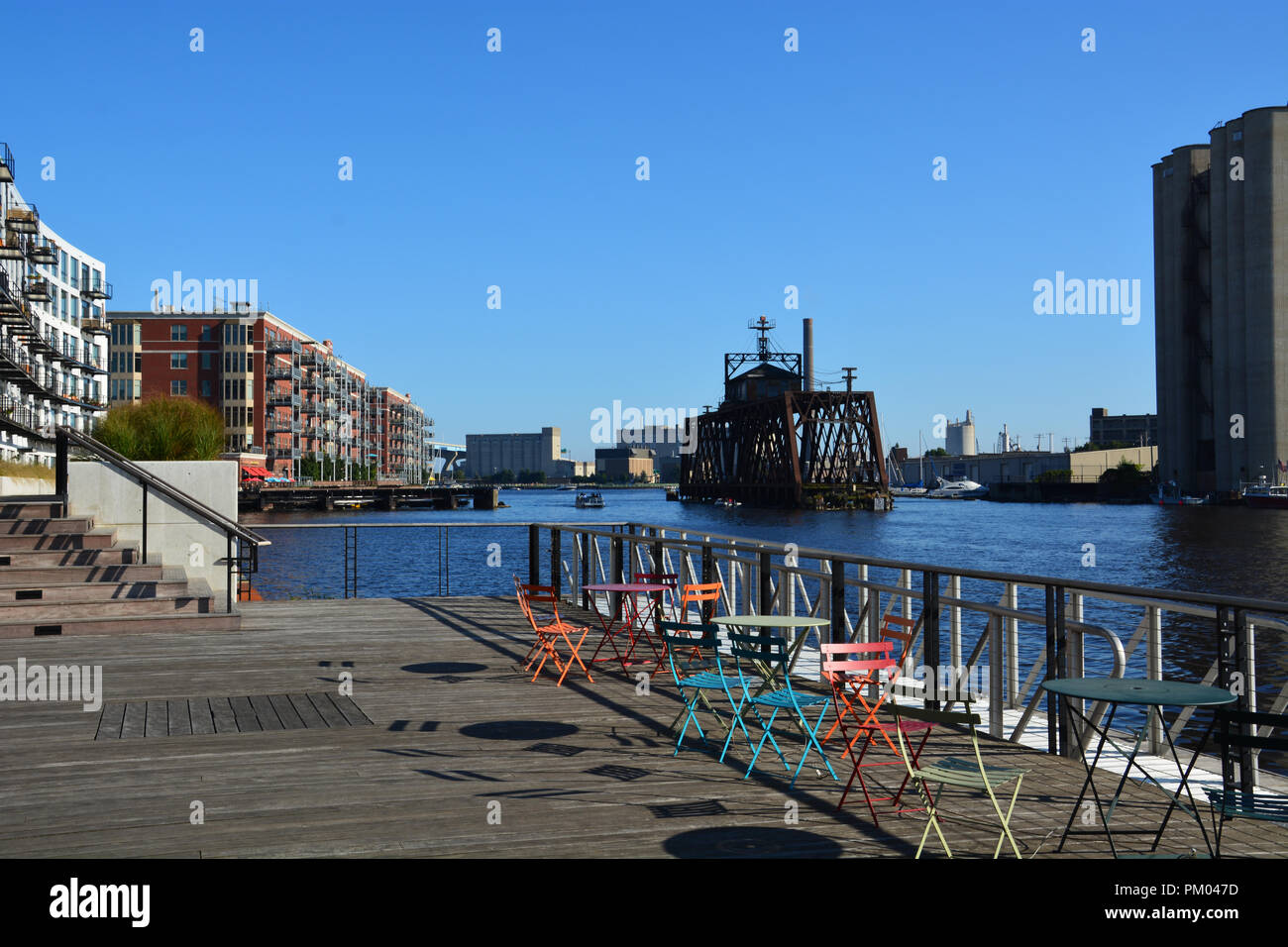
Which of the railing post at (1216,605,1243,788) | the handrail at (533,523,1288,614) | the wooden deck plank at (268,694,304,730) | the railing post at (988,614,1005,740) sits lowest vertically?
the wooden deck plank at (268,694,304,730)

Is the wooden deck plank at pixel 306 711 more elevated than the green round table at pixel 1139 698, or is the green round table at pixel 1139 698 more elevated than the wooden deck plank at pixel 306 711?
the green round table at pixel 1139 698

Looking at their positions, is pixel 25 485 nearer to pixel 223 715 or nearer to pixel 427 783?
pixel 223 715

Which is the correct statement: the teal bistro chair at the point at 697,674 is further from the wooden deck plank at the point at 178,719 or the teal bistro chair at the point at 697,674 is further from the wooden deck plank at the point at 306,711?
the wooden deck plank at the point at 178,719

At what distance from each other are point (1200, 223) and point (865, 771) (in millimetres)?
115207

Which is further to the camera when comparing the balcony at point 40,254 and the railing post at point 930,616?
the balcony at point 40,254

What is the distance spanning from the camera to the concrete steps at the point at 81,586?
1146 cm

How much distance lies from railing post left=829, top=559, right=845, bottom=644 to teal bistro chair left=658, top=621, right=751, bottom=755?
0.87 m

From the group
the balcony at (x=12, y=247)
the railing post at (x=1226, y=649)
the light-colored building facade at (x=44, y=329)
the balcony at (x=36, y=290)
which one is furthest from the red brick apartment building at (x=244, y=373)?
the railing post at (x=1226, y=649)

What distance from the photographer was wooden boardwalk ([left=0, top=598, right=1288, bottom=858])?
4684 mm

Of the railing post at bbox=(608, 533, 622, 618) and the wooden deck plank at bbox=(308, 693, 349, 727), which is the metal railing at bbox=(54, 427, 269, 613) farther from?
the wooden deck plank at bbox=(308, 693, 349, 727)

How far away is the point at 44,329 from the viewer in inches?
2522

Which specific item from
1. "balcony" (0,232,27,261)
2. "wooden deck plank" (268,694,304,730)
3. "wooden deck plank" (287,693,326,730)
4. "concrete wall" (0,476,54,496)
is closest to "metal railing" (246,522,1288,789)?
→ "wooden deck plank" (287,693,326,730)

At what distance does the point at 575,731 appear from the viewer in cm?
700

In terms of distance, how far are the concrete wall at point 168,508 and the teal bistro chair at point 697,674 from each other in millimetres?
6685
